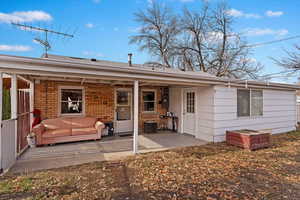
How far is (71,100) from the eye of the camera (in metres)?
6.79

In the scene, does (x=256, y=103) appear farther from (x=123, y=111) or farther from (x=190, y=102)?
(x=123, y=111)

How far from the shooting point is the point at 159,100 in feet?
27.9

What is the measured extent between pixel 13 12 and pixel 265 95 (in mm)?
11458

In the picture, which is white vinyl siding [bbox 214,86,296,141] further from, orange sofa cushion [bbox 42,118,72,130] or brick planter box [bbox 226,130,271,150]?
orange sofa cushion [bbox 42,118,72,130]

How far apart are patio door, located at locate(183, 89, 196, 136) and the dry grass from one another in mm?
2493

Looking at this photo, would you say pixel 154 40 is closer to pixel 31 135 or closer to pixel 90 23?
pixel 90 23

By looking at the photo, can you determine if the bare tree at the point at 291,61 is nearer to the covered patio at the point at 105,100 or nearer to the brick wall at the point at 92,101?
the covered patio at the point at 105,100

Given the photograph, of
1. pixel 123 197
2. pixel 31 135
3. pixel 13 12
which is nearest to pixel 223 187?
pixel 123 197

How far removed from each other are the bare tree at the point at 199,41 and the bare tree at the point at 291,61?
15.7 feet

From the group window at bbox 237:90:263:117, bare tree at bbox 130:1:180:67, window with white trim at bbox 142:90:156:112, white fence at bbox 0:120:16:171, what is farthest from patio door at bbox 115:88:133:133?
bare tree at bbox 130:1:180:67

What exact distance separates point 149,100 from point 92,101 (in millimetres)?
2827

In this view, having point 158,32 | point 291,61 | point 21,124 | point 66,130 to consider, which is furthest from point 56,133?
point 158,32

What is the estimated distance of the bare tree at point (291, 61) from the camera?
1130 cm

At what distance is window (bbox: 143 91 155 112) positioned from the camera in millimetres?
8313
